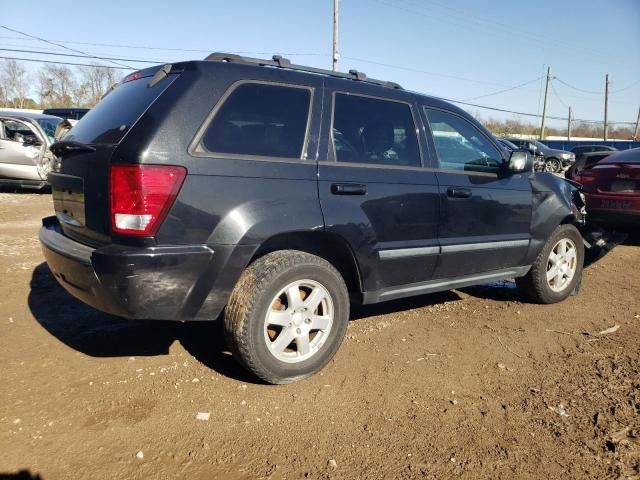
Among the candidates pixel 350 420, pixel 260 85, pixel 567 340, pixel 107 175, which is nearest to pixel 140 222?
pixel 107 175

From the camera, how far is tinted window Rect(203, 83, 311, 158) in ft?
9.06

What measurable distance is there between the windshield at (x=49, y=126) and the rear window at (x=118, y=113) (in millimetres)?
8558

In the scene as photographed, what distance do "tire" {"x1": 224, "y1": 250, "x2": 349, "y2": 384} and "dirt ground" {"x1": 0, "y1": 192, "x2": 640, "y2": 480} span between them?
0.19 meters

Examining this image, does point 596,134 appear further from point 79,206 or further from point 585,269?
point 79,206

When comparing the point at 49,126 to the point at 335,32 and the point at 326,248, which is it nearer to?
the point at 326,248

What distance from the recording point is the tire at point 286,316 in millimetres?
2822

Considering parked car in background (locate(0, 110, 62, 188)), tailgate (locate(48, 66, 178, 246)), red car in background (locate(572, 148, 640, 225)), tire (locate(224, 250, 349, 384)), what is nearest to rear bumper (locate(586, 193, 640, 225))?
red car in background (locate(572, 148, 640, 225))

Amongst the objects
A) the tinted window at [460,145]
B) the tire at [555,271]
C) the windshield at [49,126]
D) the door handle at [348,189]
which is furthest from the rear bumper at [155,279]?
the windshield at [49,126]

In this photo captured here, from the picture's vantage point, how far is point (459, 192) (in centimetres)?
378

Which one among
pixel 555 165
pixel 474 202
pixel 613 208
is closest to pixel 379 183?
pixel 474 202

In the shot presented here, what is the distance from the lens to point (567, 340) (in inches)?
154

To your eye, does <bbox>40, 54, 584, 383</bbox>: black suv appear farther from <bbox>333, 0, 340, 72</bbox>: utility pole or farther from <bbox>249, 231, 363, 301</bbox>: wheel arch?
<bbox>333, 0, 340, 72</bbox>: utility pole

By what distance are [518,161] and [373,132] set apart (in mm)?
1400

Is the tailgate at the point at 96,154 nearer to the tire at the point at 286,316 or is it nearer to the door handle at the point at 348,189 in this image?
the tire at the point at 286,316
